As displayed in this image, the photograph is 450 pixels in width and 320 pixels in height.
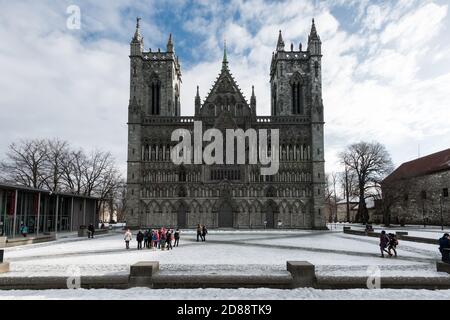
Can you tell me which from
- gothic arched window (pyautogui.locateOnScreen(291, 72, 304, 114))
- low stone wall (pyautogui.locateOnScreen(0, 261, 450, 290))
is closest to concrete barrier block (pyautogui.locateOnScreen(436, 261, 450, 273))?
low stone wall (pyautogui.locateOnScreen(0, 261, 450, 290))

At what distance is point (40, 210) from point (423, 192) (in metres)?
57.3

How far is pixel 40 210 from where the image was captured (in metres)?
36.9

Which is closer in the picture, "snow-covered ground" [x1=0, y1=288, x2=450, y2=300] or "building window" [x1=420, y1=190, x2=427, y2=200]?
"snow-covered ground" [x1=0, y1=288, x2=450, y2=300]

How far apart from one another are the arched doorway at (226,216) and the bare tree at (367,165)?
80.2 feet

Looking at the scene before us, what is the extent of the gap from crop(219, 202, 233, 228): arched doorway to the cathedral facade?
0.45ft

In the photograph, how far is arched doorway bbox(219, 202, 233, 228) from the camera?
46.6m

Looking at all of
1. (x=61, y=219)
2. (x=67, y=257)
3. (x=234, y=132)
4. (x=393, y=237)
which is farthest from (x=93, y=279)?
(x=234, y=132)

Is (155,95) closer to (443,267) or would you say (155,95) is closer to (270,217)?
(270,217)

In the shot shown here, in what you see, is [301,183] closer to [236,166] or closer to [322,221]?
[322,221]

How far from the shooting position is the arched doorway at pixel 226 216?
46.6m

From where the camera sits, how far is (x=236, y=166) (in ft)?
157

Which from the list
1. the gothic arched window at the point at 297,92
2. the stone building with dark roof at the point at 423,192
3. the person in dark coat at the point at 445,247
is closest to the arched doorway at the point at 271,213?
the gothic arched window at the point at 297,92

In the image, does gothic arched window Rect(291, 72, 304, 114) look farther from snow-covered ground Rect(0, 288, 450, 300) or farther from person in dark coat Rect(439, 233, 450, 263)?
snow-covered ground Rect(0, 288, 450, 300)
